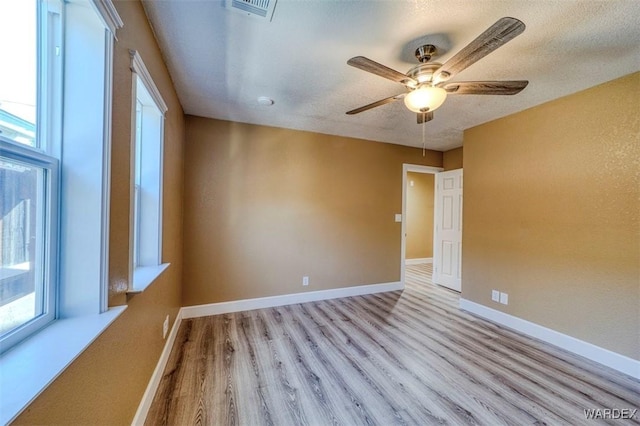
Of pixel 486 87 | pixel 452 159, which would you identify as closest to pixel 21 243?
pixel 486 87

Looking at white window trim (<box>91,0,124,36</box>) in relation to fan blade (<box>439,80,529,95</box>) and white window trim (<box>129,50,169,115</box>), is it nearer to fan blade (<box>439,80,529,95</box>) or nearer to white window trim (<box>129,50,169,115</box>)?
white window trim (<box>129,50,169,115</box>)

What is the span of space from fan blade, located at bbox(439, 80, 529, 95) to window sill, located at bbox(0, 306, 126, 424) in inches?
89.3

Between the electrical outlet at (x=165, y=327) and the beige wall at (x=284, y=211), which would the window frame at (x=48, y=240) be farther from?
the beige wall at (x=284, y=211)

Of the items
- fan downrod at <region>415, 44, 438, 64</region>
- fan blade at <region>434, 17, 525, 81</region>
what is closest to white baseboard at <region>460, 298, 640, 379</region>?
fan blade at <region>434, 17, 525, 81</region>

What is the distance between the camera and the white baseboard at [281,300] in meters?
3.11

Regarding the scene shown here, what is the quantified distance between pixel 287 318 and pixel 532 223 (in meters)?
2.90

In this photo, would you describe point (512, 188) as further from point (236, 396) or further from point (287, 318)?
point (236, 396)

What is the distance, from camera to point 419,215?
649cm

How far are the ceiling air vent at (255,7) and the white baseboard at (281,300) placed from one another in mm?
2973

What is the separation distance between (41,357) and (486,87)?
8.16 feet

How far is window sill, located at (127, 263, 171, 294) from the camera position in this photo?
141 centimetres

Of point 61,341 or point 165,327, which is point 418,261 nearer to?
point 165,327

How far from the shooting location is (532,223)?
8.95 feet

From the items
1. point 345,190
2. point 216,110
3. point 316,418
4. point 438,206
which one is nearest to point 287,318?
point 316,418
